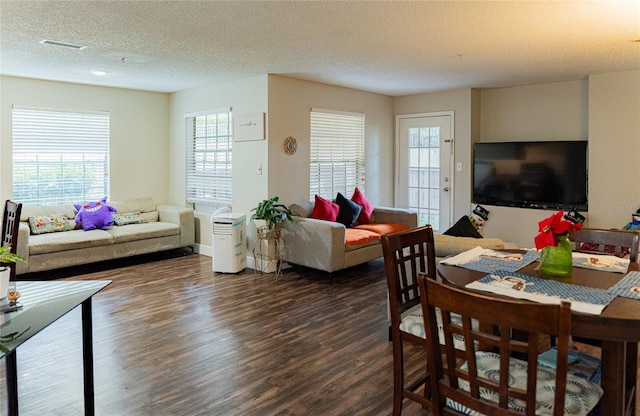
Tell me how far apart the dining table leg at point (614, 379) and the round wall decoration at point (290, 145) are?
4.33 metres

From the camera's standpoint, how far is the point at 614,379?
5.87 ft

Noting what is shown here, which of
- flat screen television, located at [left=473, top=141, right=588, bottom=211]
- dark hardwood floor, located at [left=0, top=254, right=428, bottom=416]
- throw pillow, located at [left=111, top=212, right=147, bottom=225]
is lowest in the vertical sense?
dark hardwood floor, located at [left=0, top=254, right=428, bottom=416]

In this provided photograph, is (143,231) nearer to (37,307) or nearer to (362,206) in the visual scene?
(362,206)

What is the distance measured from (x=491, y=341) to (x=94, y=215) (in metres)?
5.64

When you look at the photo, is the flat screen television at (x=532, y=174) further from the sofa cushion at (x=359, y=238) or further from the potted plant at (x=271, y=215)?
the potted plant at (x=271, y=215)

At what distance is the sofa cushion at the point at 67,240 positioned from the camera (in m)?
5.11

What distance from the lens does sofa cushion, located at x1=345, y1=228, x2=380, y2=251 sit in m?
5.24

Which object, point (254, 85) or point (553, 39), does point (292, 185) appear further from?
point (553, 39)

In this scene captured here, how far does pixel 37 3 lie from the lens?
3037mm

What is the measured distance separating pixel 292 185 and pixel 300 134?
660 millimetres

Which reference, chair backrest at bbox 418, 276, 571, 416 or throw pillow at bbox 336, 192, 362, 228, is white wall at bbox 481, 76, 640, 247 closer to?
throw pillow at bbox 336, 192, 362, 228

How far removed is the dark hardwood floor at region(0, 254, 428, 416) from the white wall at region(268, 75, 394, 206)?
1.33 metres

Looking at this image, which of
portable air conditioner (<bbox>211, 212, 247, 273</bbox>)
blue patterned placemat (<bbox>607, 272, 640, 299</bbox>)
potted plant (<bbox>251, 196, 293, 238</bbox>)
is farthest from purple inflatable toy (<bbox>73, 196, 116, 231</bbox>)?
blue patterned placemat (<bbox>607, 272, 640, 299</bbox>)

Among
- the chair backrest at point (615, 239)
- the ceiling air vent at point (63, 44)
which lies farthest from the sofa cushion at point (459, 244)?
the ceiling air vent at point (63, 44)
